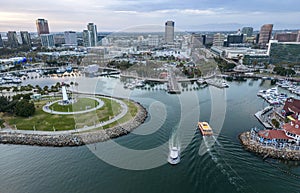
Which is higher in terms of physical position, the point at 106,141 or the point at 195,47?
the point at 195,47

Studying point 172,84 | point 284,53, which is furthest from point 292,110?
point 284,53

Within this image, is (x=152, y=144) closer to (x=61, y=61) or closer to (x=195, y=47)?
(x=61, y=61)

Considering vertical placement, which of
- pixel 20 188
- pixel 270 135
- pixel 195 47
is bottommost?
pixel 20 188

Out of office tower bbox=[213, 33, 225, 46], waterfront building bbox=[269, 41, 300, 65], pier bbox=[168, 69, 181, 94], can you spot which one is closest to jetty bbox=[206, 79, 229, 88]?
pier bbox=[168, 69, 181, 94]

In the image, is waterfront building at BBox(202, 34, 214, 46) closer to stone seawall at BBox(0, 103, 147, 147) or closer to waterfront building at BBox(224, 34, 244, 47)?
waterfront building at BBox(224, 34, 244, 47)

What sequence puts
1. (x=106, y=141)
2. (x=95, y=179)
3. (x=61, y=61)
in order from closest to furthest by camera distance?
(x=95, y=179)
(x=106, y=141)
(x=61, y=61)

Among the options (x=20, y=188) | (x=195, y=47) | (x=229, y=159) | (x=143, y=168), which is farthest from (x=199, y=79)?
(x=195, y=47)

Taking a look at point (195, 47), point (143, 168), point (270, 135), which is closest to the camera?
point (143, 168)

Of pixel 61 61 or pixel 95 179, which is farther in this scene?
Answer: pixel 61 61
